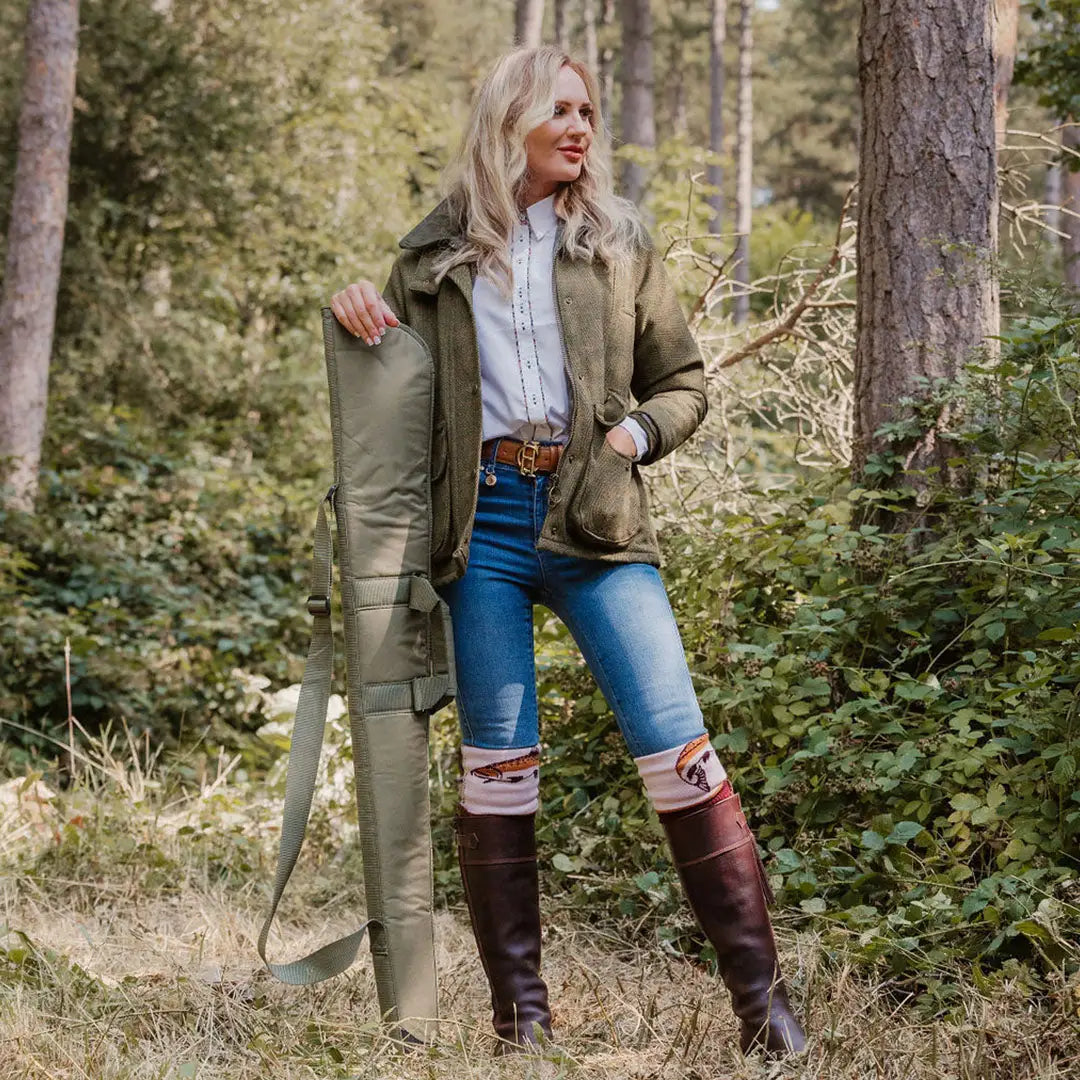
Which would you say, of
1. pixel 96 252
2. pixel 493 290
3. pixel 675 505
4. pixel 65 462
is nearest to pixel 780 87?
pixel 96 252

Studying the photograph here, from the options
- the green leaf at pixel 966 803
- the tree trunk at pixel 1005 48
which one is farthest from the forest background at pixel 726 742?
the tree trunk at pixel 1005 48

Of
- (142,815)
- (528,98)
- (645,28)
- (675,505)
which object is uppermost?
(645,28)

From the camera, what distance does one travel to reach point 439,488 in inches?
99.2

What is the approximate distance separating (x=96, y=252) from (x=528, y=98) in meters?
8.13

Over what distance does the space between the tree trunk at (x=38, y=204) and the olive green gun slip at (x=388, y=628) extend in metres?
6.03

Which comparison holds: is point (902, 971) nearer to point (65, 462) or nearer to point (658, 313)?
point (658, 313)

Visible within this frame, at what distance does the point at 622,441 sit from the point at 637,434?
4cm

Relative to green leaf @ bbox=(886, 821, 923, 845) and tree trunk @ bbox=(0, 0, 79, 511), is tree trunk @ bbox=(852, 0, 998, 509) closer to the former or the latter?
green leaf @ bbox=(886, 821, 923, 845)

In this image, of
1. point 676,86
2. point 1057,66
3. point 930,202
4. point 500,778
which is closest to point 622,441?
point 500,778

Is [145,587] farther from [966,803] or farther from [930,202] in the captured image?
[966,803]

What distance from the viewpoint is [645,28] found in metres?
14.5

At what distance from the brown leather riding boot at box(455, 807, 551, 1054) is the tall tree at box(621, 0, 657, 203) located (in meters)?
12.1

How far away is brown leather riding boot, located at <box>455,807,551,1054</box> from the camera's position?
2486 millimetres

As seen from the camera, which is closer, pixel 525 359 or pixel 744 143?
pixel 525 359
